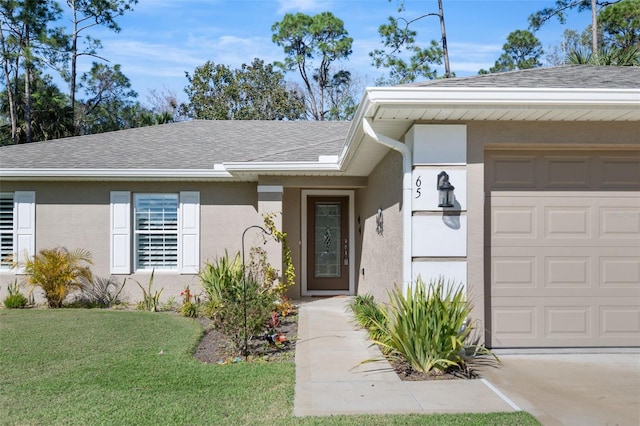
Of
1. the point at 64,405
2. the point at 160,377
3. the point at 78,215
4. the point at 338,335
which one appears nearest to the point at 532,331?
the point at 338,335

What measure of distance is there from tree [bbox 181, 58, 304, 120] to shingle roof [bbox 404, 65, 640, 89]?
22.3 meters

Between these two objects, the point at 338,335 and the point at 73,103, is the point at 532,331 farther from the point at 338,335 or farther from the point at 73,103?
the point at 73,103

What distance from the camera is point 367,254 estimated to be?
10.5 metres

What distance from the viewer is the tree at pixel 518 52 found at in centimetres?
2845

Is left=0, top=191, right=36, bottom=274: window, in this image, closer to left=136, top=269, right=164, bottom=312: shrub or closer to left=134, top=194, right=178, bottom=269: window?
left=134, top=194, right=178, bottom=269: window

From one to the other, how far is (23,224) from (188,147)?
3.84 meters

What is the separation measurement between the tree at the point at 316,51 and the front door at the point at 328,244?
739 inches

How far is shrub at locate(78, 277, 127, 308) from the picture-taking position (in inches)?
447

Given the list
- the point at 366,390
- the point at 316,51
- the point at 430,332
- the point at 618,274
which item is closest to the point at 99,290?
the point at 366,390

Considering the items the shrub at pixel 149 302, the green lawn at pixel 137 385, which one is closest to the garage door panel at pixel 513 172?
the green lawn at pixel 137 385

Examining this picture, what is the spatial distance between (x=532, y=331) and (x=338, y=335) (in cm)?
264

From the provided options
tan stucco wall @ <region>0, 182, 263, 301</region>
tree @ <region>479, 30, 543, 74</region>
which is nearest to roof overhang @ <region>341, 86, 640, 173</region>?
tan stucco wall @ <region>0, 182, 263, 301</region>

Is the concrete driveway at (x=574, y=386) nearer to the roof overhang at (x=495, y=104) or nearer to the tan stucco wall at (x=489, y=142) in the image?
the tan stucco wall at (x=489, y=142)

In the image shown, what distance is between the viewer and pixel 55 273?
10.7 meters
